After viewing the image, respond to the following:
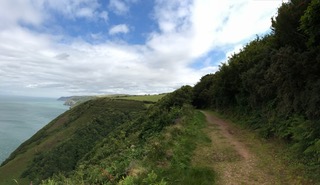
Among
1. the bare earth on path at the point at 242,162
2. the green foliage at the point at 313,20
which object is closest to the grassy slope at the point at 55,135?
the bare earth on path at the point at 242,162

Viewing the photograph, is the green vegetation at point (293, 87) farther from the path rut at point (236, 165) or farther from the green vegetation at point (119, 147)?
the green vegetation at point (119, 147)

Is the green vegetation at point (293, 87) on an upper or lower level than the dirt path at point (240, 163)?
upper

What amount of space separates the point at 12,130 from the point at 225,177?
552 ft

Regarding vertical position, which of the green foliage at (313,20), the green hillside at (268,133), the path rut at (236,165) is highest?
the green foliage at (313,20)

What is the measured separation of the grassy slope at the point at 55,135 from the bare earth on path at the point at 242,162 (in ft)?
212

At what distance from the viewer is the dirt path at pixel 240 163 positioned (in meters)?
8.78

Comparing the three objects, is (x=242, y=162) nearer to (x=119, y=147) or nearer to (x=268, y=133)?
(x=268, y=133)

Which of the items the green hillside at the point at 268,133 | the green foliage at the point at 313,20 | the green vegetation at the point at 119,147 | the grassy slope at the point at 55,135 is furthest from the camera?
the grassy slope at the point at 55,135

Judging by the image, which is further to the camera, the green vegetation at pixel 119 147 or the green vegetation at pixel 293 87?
the green vegetation at pixel 293 87

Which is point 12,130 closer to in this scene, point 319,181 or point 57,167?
point 57,167

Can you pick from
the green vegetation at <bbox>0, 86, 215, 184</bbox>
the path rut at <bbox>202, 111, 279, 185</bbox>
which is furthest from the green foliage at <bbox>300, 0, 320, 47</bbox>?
the green vegetation at <bbox>0, 86, 215, 184</bbox>

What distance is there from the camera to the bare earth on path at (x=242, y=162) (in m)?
8.76

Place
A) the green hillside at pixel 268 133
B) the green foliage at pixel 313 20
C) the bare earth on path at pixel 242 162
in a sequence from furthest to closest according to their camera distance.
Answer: the green foliage at pixel 313 20 < the green hillside at pixel 268 133 < the bare earth on path at pixel 242 162

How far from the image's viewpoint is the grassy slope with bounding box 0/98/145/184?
73762 millimetres
